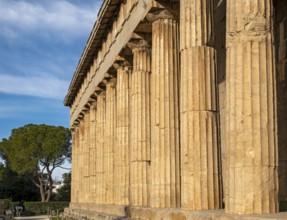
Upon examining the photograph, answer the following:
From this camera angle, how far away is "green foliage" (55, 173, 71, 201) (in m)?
93.2

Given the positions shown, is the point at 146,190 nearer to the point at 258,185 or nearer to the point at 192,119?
the point at 192,119

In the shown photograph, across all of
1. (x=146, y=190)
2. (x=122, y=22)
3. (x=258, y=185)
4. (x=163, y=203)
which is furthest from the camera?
(x=122, y=22)

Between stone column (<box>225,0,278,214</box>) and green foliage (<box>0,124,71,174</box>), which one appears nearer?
stone column (<box>225,0,278,214</box>)

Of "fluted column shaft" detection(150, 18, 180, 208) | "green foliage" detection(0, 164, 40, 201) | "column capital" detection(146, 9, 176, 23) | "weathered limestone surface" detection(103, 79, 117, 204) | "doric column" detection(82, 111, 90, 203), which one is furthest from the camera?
"green foliage" detection(0, 164, 40, 201)

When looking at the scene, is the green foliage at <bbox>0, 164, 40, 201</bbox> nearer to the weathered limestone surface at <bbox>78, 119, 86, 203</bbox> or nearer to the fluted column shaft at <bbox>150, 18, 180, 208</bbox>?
the weathered limestone surface at <bbox>78, 119, 86, 203</bbox>

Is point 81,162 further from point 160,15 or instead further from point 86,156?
point 160,15

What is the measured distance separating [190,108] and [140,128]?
7.06m

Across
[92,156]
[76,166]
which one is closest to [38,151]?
[76,166]

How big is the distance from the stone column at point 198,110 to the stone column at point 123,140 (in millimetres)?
10678

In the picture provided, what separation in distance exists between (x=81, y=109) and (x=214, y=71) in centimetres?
2798

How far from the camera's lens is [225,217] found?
38.6 ft

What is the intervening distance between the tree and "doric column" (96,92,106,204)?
1902 inches

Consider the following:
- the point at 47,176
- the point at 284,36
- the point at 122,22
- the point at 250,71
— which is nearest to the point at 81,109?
A: the point at 122,22

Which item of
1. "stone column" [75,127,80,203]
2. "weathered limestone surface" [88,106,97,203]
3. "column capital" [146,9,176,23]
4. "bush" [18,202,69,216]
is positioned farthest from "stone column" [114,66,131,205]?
"bush" [18,202,69,216]
